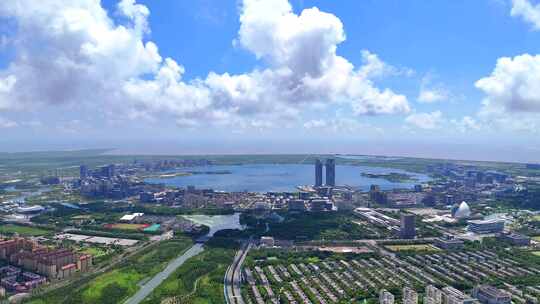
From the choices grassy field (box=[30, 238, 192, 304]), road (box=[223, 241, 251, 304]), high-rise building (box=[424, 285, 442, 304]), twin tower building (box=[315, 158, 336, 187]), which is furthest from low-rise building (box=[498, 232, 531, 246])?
twin tower building (box=[315, 158, 336, 187])

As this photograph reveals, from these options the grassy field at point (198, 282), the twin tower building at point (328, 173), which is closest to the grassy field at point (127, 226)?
the grassy field at point (198, 282)

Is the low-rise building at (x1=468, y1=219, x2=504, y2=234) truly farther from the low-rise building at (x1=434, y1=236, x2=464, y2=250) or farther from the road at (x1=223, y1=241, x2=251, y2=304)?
the road at (x1=223, y1=241, x2=251, y2=304)

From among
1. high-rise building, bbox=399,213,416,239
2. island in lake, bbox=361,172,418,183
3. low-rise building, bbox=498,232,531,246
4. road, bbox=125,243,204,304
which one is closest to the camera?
road, bbox=125,243,204,304

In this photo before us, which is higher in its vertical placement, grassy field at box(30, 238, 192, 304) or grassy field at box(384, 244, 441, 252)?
grassy field at box(384, 244, 441, 252)

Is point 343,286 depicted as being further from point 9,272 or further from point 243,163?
point 243,163

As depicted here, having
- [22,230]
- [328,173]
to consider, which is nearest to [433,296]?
[22,230]

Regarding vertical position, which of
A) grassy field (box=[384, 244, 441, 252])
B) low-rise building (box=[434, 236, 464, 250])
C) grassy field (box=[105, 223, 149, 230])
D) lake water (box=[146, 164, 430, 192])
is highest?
lake water (box=[146, 164, 430, 192])

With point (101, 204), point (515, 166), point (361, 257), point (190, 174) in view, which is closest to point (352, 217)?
point (361, 257)

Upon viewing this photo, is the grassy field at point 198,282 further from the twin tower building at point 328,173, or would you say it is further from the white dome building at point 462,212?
the twin tower building at point 328,173
